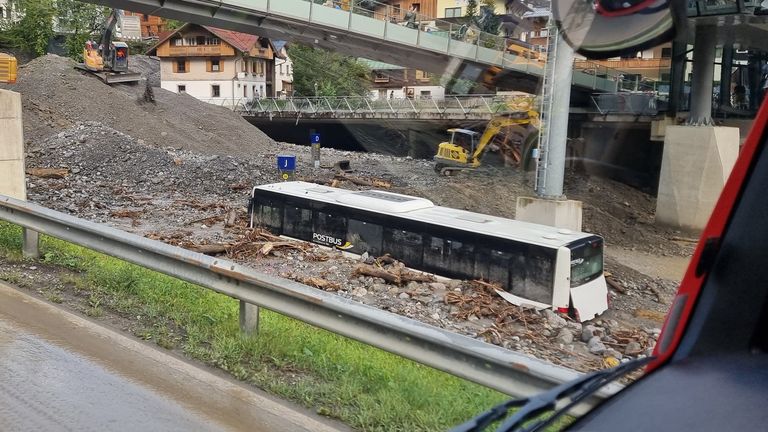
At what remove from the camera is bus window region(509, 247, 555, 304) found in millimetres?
12055

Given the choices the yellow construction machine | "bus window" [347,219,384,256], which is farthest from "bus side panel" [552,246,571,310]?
the yellow construction machine

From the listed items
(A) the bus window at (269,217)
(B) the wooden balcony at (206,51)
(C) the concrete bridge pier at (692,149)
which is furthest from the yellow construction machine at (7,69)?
(B) the wooden balcony at (206,51)

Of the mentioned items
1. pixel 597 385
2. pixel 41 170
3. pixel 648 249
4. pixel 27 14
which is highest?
pixel 27 14

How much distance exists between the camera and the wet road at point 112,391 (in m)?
3.90

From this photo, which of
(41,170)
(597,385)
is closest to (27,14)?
(41,170)

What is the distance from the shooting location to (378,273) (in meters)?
13.8

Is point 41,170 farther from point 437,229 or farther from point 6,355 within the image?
point 6,355

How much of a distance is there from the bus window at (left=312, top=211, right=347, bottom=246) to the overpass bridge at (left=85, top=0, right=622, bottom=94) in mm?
10117

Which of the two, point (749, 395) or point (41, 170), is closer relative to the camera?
point (749, 395)

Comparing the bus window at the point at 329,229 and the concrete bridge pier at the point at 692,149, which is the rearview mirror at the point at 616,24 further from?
the concrete bridge pier at the point at 692,149

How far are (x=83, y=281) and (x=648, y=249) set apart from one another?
2354 centimetres

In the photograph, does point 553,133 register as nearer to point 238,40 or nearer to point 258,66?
point 238,40

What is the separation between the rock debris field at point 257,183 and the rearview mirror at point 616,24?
537 cm

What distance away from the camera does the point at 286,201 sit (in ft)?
54.7
